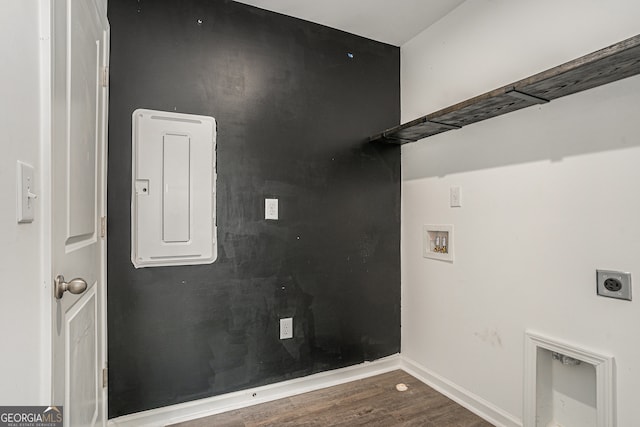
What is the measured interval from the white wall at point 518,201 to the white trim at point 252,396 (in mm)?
335

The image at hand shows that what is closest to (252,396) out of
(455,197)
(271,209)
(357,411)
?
(357,411)

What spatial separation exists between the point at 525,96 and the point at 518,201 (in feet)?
1.78

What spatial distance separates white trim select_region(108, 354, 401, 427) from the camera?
1.77 m

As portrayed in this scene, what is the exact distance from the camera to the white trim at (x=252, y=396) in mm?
1772

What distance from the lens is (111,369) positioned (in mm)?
1696

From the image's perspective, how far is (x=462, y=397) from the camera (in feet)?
6.55

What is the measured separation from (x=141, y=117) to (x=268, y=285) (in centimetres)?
125

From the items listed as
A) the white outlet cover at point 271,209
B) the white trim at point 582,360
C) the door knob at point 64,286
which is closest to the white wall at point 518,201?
→ the white trim at point 582,360

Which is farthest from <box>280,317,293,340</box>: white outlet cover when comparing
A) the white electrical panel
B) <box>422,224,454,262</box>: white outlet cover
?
<box>422,224,454,262</box>: white outlet cover

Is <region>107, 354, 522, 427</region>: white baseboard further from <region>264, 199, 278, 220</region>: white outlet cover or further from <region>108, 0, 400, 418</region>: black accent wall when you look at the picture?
<region>264, 199, 278, 220</region>: white outlet cover

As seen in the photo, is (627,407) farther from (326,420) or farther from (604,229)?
(326,420)
